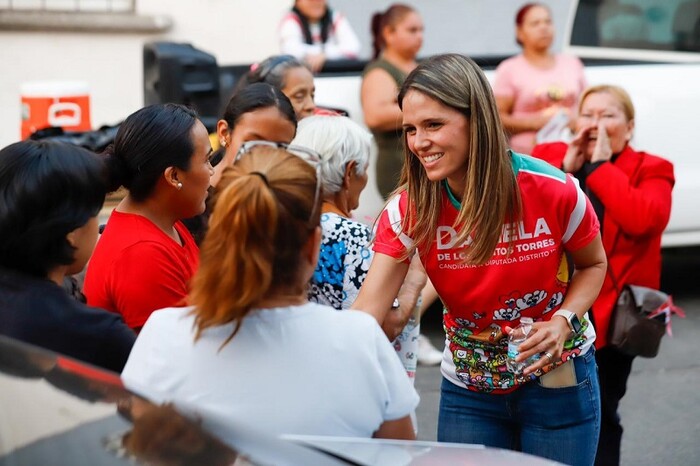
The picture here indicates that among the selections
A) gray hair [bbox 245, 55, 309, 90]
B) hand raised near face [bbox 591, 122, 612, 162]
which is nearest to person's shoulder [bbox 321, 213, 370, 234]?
hand raised near face [bbox 591, 122, 612, 162]

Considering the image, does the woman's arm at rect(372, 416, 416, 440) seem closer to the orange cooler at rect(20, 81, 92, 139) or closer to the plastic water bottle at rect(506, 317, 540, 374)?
the plastic water bottle at rect(506, 317, 540, 374)

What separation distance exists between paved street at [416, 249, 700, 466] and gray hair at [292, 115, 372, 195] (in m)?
2.06

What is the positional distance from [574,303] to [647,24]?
5026mm

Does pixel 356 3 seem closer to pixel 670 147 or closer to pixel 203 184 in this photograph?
pixel 670 147

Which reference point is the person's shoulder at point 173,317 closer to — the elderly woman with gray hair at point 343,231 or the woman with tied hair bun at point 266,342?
the woman with tied hair bun at point 266,342

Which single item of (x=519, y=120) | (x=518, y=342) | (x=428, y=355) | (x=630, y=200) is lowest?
(x=428, y=355)

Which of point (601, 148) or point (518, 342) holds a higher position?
point (601, 148)

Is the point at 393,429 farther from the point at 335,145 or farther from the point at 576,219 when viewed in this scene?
the point at 335,145

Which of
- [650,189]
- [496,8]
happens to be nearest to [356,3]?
[496,8]

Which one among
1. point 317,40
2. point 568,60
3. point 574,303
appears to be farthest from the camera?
point 317,40

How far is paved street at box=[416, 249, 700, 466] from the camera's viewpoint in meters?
5.31

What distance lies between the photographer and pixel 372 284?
10.3 feet

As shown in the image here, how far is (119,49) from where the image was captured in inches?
417

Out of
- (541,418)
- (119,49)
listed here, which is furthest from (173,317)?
(119,49)
